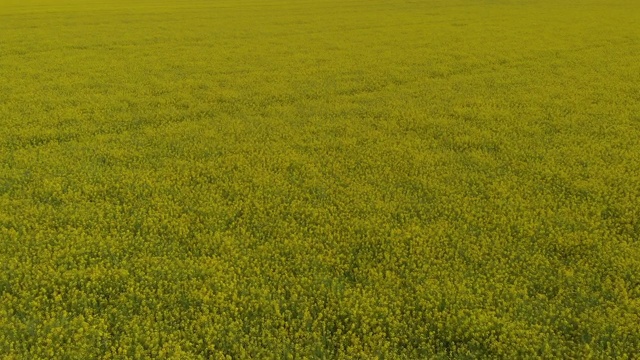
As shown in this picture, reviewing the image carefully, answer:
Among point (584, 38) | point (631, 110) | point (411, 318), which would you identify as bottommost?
point (411, 318)

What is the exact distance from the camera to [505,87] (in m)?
16.3

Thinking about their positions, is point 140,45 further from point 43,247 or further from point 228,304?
point 228,304

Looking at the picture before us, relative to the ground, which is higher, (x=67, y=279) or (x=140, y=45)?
(x=140, y=45)

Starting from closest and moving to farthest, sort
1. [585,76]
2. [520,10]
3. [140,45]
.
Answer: [585,76] < [140,45] < [520,10]

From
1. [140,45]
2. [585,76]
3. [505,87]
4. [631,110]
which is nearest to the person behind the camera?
[631,110]

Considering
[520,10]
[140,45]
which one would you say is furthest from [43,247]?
[520,10]

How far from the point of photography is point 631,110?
13.4 metres

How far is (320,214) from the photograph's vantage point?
799 centimetres

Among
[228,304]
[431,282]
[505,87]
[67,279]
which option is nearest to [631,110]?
[505,87]

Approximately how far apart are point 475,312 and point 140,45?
22.9 metres

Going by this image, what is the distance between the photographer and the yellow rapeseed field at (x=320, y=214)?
5.60 m

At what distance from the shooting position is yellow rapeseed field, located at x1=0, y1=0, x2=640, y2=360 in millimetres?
5602

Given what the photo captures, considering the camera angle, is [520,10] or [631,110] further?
[520,10]

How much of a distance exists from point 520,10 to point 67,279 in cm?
4014
